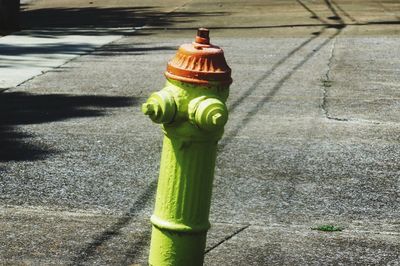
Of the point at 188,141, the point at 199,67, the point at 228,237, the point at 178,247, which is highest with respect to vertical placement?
the point at 199,67

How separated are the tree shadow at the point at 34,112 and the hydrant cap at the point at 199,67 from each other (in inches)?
161

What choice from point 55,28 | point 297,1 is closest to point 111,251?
point 55,28

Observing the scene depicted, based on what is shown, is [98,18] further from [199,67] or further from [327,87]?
[199,67]

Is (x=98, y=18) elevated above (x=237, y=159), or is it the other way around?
(x=237, y=159)

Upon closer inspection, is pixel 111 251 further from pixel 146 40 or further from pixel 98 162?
pixel 146 40

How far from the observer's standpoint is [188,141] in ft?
11.9

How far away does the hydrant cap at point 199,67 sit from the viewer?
3.56 m

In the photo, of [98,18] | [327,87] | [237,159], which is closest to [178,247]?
[237,159]

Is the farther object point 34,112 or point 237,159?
point 34,112

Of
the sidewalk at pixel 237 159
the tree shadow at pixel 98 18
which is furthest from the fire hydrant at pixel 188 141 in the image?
the tree shadow at pixel 98 18

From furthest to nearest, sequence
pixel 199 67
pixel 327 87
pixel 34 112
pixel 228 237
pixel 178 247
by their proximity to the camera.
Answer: pixel 327 87 → pixel 34 112 → pixel 228 237 → pixel 178 247 → pixel 199 67

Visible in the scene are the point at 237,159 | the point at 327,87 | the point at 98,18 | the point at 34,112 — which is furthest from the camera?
the point at 98,18

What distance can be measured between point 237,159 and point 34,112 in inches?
110

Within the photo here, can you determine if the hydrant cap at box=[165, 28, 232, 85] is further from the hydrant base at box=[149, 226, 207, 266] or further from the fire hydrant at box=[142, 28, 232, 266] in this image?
the hydrant base at box=[149, 226, 207, 266]
